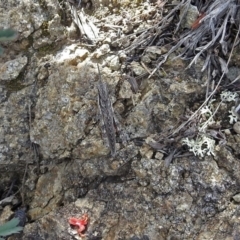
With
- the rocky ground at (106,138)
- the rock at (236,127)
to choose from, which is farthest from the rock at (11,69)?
the rock at (236,127)

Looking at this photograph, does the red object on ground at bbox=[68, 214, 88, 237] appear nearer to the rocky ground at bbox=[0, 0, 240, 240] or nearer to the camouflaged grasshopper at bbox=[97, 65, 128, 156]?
the rocky ground at bbox=[0, 0, 240, 240]

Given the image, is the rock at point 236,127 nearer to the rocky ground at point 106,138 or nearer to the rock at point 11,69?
the rocky ground at point 106,138

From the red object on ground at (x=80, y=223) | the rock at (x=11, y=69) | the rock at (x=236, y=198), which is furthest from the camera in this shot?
the rock at (x=11, y=69)

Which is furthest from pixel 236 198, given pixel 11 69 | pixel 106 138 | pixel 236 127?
pixel 11 69

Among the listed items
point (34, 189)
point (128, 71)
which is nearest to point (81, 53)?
point (128, 71)

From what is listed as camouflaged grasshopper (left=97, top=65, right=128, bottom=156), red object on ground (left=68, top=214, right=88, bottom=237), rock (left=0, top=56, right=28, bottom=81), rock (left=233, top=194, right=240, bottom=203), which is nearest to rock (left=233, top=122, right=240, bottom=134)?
rock (left=233, top=194, right=240, bottom=203)

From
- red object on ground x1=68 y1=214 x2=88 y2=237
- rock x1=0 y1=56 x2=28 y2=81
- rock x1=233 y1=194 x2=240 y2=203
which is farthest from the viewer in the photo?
rock x1=0 y1=56 x2=28 y2=81
